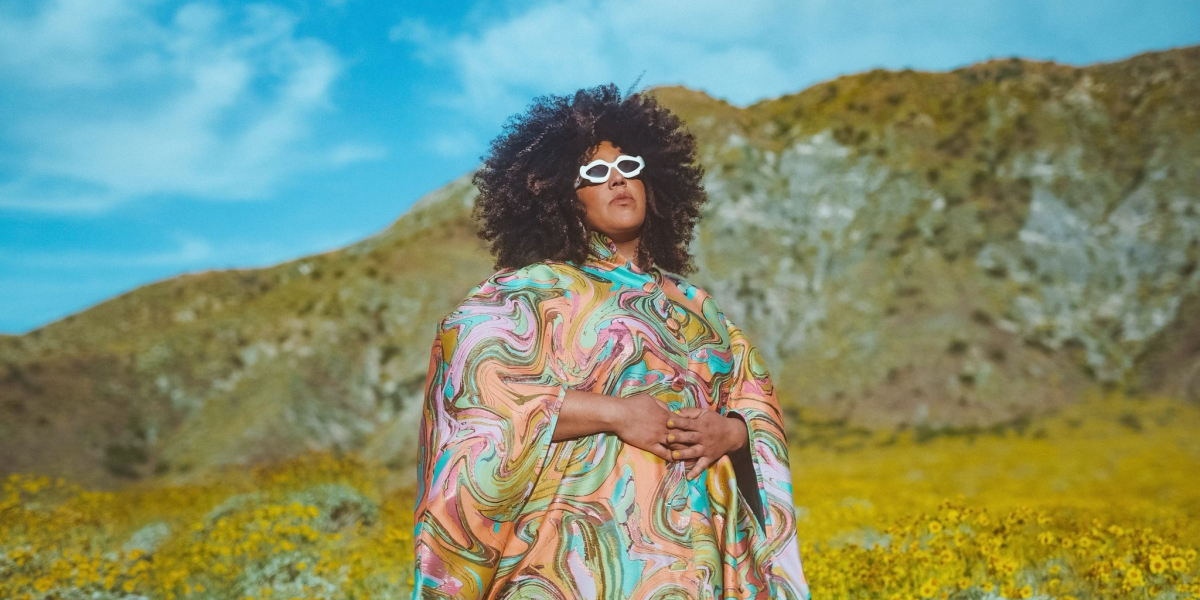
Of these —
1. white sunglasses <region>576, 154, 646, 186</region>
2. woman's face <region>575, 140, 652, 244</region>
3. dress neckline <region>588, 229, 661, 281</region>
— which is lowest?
dress neckline <region>588, 229, 661, 281</region>

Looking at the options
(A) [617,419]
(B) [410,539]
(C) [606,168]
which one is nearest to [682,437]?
(A) [617,419]

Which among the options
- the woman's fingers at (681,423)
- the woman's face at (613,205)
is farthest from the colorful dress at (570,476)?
the woman's face at (613,205)

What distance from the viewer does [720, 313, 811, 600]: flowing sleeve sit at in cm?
287

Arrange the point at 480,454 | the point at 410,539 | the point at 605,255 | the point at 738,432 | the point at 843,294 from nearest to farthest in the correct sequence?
the point at 480,454 → the point at 738,432 → the point at 605,255 → the point at 410,539 → the point at 843,294

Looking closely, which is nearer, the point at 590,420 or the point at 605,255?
the point at 590,420

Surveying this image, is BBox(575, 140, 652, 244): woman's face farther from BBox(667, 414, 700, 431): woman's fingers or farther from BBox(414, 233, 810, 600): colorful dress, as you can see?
BBox(667, 414, 700, 431): woman's fingers

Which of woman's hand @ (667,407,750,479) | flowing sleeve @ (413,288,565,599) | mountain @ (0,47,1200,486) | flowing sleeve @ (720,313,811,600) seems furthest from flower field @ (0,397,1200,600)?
mountain @ (0,47,1200,486)

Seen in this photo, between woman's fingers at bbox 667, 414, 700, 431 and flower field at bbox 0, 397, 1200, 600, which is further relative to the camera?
flower field at bbox 0, 397, 1200, 600

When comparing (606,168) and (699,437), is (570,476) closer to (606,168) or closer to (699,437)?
(699,437)

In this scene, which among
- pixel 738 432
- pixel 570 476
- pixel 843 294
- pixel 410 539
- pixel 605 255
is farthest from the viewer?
pixel 843 294

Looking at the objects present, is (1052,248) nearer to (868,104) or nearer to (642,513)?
(868,104)

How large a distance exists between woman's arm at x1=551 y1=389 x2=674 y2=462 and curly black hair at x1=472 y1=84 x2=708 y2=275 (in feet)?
1.96

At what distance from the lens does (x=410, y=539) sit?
8.06 metres

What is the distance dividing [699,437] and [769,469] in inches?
13.8
